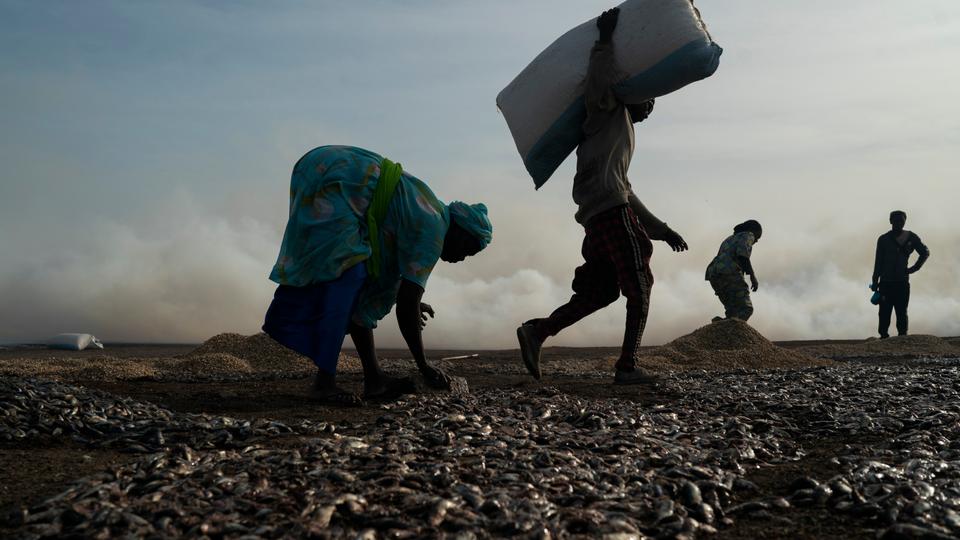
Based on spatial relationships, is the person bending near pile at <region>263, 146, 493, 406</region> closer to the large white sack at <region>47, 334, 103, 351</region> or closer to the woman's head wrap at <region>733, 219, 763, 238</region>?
the woman's head wrap at <region>733, 219, 763, 238</region>

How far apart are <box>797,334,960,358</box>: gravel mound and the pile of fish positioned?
7716mm

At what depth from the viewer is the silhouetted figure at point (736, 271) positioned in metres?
12.8

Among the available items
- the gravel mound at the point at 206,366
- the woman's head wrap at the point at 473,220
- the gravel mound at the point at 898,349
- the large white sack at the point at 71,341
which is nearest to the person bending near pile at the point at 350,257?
the woman's head wrap at the point at 473,220

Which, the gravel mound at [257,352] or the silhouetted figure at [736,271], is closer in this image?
the gravel mound at [257,352]

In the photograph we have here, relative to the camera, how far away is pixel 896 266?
A: 48.6 ft

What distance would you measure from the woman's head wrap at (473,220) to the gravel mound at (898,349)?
27.2 ft

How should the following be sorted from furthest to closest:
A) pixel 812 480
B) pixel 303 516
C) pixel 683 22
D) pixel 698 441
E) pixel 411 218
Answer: pixel 683 22, pixel 411 218, pixel 698 441, pixel 812 480, pixel 303 516

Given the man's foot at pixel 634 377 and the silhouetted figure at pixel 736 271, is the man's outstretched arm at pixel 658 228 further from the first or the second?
the silhouetted figure at pixel 736 271

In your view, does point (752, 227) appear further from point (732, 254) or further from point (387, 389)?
point (387, 389)

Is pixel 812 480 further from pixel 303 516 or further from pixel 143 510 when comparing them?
pixel 143 510

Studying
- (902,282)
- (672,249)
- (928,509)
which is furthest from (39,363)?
(902,282)

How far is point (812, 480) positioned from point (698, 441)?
86 centimetres

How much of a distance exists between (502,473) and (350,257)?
2294mm

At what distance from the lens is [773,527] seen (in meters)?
3.01
